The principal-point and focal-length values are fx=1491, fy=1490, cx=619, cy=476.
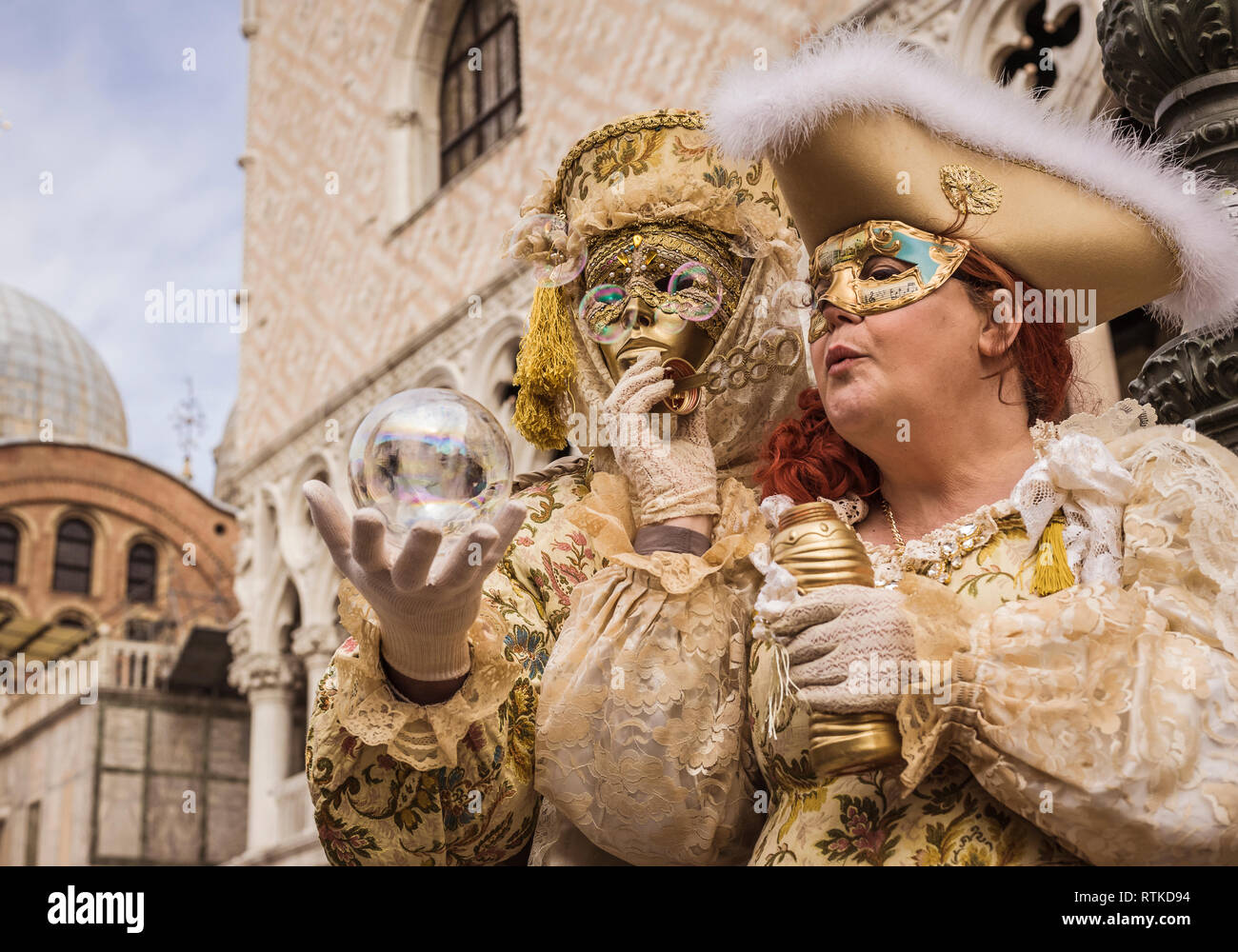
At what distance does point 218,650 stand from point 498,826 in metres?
13.3

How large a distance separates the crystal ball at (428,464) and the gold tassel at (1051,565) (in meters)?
0.63

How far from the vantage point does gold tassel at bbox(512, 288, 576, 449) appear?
216 centimetres

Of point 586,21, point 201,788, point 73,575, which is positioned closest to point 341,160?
point 586,21

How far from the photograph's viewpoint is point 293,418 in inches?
470

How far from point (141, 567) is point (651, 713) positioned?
21.5 metres

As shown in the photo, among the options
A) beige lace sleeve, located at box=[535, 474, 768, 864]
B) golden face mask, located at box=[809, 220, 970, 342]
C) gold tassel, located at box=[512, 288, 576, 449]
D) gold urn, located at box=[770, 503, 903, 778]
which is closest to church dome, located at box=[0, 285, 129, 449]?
gold tassel, located at box=[512, 288, 576, 449]

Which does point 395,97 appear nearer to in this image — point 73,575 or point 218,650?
point 218,650

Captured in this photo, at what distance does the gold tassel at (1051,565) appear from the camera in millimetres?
1711

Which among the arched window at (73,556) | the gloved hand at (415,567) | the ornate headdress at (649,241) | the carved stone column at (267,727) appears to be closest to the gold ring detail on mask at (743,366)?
the ornate headdress at (649,241)

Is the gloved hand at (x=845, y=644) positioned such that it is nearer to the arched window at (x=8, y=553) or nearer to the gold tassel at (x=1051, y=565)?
the gold tassel at (x=1051, y=565)

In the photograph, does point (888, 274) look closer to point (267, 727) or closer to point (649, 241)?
point (649, 241)

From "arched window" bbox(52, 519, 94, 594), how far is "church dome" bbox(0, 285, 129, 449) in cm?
465

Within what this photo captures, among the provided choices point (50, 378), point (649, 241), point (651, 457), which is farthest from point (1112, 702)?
point (50, 378)

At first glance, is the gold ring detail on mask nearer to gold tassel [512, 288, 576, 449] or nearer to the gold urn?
gold tassel [512, 288, 576, 449]
